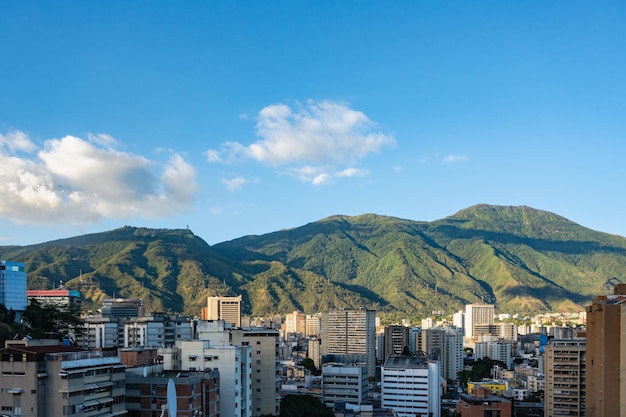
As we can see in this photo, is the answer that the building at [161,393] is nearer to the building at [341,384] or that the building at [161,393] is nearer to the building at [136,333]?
the building at [136,333]

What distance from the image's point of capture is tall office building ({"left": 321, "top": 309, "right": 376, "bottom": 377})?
72875 mm

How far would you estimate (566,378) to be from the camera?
33.0 m

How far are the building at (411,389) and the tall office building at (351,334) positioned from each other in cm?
2299

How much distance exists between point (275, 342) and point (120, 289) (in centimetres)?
8695

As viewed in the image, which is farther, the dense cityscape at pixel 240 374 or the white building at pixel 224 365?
the white building at pixel 224 365

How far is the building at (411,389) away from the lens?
47031mm

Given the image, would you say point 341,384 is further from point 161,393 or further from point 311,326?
point 311,326

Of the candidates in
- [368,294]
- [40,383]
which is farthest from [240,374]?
[368,294]

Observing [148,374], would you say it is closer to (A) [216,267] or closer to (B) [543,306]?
(A) [216,267]

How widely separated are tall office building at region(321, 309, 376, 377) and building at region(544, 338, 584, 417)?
3881 cm

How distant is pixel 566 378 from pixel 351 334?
137 feet

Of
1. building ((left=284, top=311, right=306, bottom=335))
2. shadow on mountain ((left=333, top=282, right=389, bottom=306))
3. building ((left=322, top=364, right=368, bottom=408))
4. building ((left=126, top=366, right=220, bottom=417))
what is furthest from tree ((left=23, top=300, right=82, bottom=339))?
shadow on mountain ((left=333, top=282, right=389, bottom=306))

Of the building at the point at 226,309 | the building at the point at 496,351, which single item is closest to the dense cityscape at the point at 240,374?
the building at the point at 496,351

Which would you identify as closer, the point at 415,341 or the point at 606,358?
the point at 606,358
